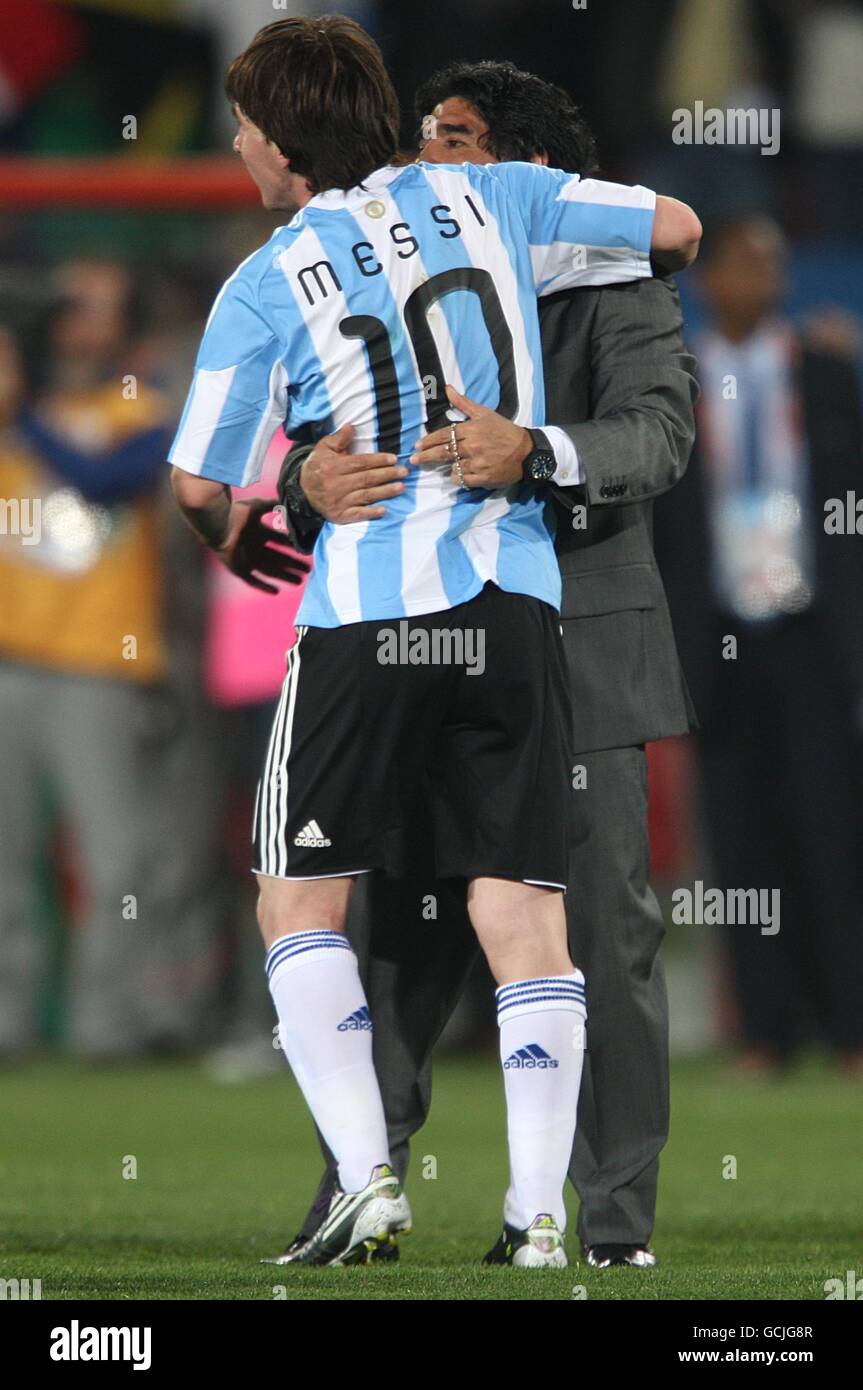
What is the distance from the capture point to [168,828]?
8.09m

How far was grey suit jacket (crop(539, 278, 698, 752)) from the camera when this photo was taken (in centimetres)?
394

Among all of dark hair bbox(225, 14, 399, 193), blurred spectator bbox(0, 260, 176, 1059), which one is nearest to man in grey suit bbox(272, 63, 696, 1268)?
dark hair bbox(225, 14, 399, 193)

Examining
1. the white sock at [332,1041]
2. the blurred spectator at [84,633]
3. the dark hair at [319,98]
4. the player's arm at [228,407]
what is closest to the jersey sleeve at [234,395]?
the player's arm at [228,407]

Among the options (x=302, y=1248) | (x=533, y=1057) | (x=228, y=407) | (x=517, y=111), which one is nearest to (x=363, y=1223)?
(x=302, y=1248)

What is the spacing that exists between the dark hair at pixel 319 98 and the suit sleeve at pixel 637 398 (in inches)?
18.9

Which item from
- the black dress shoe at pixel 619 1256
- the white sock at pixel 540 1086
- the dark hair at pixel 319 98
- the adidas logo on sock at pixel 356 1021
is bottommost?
the black dress shoe at pixel 619 1256

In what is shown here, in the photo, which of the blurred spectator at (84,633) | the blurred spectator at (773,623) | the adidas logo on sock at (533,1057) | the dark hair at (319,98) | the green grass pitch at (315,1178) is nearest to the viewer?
the green grass pitch at (315,1178)

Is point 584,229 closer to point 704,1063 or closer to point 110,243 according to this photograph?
point 704,1063

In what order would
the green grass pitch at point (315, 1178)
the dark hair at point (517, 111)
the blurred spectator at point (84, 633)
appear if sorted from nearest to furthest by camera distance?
the green grass pitch at point (315, 1178)
the dark hair at point (517, 111)
the blurred spectator at point (84, 633)

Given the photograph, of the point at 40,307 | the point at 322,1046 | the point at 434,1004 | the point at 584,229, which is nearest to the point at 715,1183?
the point at 434,1004

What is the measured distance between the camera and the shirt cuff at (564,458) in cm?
366

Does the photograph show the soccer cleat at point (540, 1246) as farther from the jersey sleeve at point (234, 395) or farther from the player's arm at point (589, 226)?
the player's arm at point (589, 226)

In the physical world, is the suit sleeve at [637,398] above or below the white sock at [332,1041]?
above

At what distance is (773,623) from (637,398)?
11.6ft
